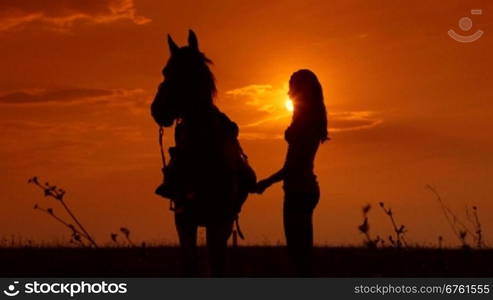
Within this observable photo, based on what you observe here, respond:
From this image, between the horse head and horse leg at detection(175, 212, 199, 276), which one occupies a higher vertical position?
the horse head

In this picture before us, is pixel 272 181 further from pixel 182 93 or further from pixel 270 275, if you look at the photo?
pixel 270 275

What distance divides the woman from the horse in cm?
65

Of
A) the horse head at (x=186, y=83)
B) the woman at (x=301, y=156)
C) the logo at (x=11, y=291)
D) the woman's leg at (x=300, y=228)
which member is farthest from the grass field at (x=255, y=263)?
the horse head at (x=186, y=83)

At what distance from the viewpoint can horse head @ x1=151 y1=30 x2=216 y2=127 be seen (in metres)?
9.82

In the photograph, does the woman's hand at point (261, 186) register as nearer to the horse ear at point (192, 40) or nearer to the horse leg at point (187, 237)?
the horse leg at point (187, 237)

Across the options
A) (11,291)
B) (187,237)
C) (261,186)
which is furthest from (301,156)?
(11,291)

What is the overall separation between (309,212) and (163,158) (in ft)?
5.70

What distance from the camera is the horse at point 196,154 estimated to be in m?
9.86

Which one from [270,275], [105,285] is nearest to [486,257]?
[270,275]

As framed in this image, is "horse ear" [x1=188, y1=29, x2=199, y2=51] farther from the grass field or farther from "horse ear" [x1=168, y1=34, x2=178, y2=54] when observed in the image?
the grass field

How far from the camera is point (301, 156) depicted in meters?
10.5

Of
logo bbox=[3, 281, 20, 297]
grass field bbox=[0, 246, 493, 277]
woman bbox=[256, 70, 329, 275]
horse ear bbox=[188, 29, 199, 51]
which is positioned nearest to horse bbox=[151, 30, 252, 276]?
horse ear bbox=[188, 29, 199, 51]

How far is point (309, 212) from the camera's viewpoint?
35.0ft

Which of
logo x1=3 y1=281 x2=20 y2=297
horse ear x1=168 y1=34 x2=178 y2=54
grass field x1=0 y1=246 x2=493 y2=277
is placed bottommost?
logo x1=3 y1=281 x2=20 y2=297
